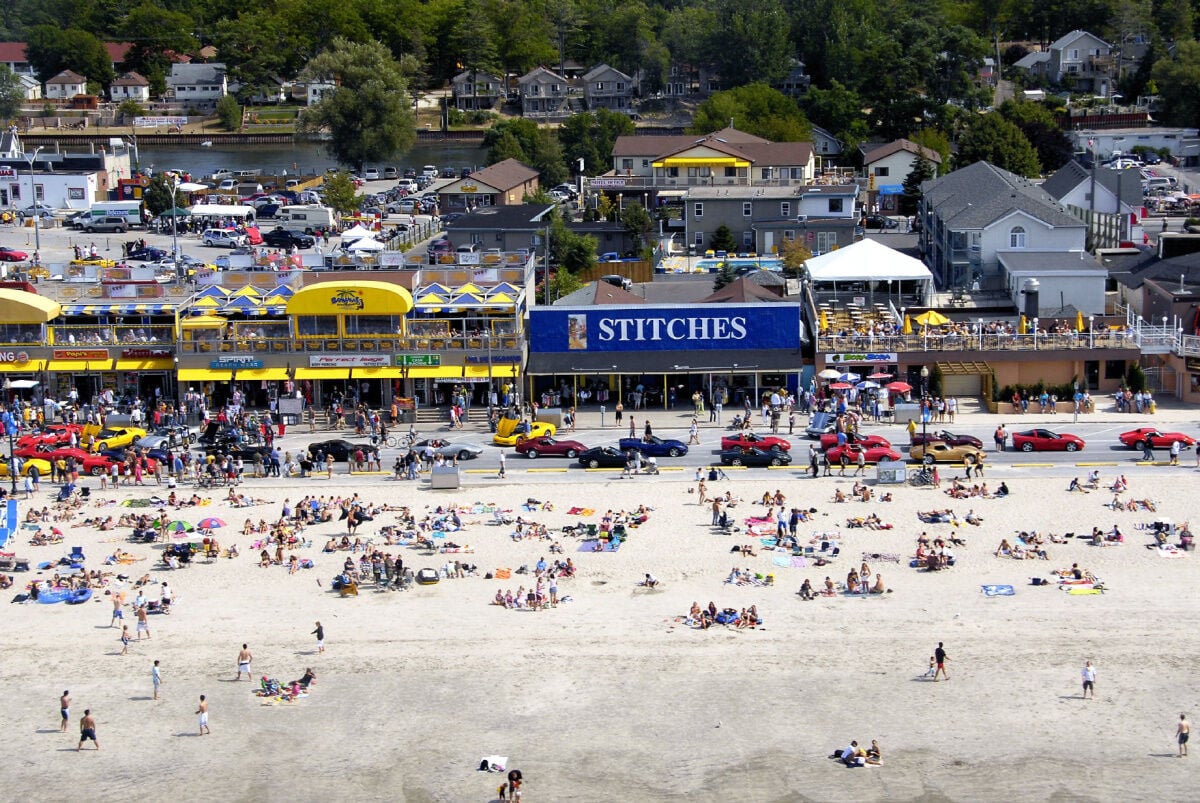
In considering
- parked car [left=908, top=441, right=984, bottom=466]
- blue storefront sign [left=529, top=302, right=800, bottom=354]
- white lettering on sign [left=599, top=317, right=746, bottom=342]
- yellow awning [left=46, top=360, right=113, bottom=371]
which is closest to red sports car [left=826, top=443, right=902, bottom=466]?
parked car [left=908, top=441, right=984, bottom=466]

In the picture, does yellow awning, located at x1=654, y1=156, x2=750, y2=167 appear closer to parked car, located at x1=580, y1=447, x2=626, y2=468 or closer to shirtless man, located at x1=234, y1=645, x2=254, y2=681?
parked car, located at x1=580, y1=447, x2=626, y2=468

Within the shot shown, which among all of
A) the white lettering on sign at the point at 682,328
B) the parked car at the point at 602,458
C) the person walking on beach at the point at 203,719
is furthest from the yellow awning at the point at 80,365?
the person walking on beach at the point at 203,719

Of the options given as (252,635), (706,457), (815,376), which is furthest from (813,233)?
(252,635)

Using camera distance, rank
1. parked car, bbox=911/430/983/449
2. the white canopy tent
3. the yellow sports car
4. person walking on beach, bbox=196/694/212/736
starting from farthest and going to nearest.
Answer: the white canopy tent < the yellow sports car < parked car, bbox=911/430/983/449 < person walking on beach, bbox=196/694/212/736

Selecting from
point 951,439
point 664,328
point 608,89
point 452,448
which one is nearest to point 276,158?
point 608,89

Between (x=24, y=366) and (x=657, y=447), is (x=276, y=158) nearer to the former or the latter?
(x=24, y=366)

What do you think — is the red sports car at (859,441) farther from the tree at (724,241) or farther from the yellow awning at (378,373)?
the tree at (724,241)
